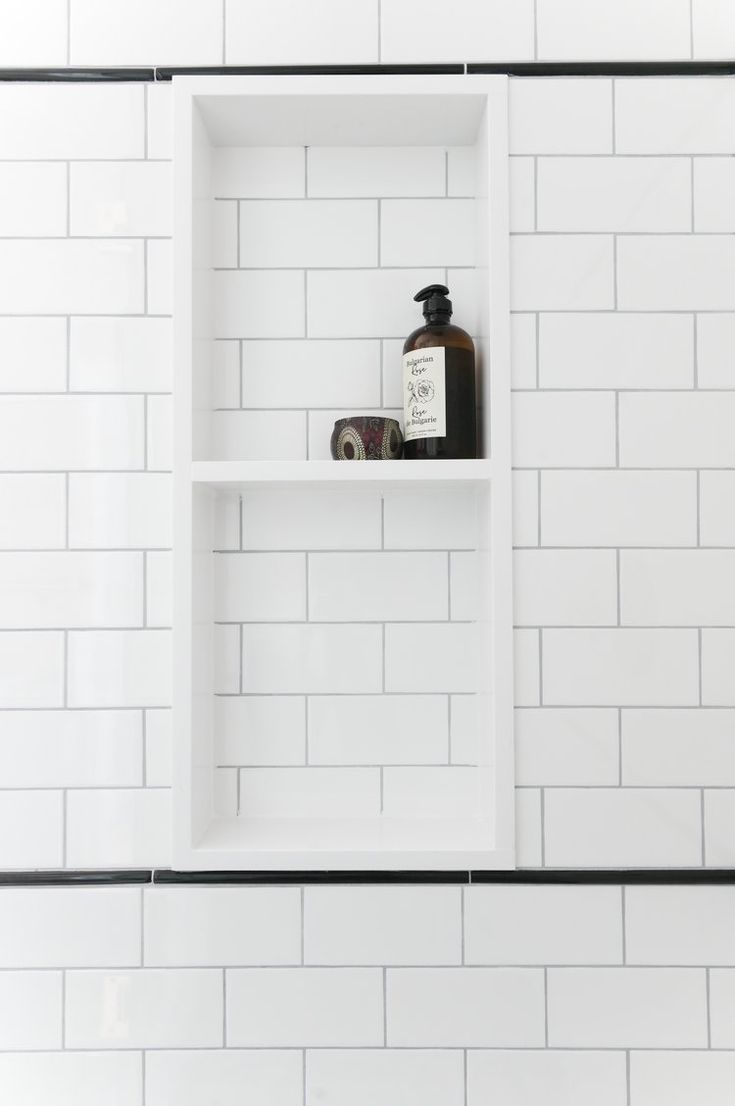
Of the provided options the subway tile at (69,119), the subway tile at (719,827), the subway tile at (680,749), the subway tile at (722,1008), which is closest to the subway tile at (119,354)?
the subway tile at (69,119)

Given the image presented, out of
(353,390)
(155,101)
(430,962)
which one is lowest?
(430,962)

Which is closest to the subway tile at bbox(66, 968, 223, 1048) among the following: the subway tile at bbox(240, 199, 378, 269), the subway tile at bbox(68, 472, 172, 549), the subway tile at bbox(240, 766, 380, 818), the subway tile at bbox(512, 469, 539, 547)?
the subway tile at bbox(240, 766, 380, 818)

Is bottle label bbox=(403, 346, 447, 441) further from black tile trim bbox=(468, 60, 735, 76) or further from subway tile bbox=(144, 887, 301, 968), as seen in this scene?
subway tile bbox=(144, 887, 301, 968)

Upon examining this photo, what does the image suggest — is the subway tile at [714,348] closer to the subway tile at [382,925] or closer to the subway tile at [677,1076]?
the subway tile at [382,925]

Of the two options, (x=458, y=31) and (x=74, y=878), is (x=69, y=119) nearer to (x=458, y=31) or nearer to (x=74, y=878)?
(x=458, y=31)

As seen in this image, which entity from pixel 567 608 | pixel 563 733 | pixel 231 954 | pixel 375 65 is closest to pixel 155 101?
pixel 375 65

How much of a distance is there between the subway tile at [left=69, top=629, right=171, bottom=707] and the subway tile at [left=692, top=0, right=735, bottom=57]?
40.2 inches

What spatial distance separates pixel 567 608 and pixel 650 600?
10cm

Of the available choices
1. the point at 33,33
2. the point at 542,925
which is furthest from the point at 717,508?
the point at 33,33

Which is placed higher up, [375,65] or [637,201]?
[375,65]

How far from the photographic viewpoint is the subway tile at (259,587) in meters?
1.03

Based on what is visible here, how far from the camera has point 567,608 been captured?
946mm

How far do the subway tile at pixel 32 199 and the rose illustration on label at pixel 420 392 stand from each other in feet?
1.58

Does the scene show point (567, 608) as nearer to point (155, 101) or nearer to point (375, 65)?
point (375, 65)
